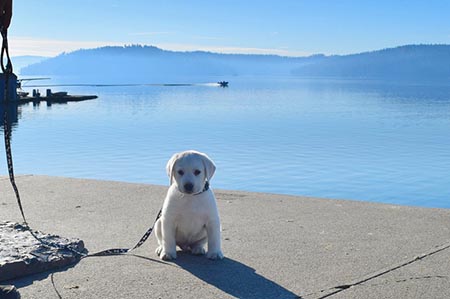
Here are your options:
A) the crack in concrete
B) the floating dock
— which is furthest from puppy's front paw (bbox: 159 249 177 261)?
the floating dock

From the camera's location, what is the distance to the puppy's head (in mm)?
5570

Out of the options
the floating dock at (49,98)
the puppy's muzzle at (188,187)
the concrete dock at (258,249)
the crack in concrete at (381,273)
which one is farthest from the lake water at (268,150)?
the floating dock at (49,98)

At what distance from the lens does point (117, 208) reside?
8.60m

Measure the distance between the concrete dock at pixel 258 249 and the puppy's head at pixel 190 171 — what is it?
0.69 meters

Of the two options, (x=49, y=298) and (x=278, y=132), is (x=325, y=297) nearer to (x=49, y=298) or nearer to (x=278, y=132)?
(x=49, y=298)

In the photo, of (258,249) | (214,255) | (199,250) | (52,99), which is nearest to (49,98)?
(52,99)

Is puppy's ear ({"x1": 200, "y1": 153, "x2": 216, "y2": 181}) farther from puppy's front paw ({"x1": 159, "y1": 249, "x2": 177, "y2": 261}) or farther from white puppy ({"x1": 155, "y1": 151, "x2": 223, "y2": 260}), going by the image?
puppy's front paw ({"x1": 159, "y1": 249, "x2": 177, "y2": 261})

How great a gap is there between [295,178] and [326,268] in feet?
52.3

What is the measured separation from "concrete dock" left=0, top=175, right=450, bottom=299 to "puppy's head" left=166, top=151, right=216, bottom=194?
0.69 metres

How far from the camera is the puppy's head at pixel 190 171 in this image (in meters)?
5.57

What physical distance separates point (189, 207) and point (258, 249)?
3.55ft

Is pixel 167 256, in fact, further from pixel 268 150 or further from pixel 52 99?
pixel 52 99

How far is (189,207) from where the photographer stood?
5727mm

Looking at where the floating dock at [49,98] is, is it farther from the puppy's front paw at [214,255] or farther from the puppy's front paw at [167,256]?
the puppy's front paw at [214,255]
